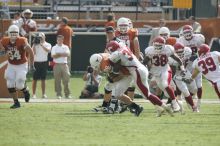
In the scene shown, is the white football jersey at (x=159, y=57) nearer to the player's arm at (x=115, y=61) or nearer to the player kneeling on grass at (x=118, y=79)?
the player kneeling on grass at (x=118, y=79)

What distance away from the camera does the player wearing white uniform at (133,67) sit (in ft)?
57.6

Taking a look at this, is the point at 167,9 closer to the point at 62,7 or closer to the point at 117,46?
the point at 62,7

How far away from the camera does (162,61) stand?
18.8 metres

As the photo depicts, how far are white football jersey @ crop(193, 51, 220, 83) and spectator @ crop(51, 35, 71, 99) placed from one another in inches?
248

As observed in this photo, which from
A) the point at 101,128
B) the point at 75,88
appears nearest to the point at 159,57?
the point at 101,128

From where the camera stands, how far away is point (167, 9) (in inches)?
1287

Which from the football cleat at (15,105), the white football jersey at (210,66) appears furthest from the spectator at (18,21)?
the white football jersey at (210,66)

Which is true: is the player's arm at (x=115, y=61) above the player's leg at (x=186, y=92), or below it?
above

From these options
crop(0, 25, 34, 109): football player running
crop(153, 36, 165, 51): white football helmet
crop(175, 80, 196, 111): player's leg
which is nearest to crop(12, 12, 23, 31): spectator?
crop(0, 25, 34, 109): football player running

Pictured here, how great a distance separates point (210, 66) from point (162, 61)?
1.13 meters

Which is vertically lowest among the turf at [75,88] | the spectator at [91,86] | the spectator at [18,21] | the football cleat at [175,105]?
the turf at [75,88]

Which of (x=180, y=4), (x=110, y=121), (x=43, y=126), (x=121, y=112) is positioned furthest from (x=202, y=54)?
(x=180, y=4)

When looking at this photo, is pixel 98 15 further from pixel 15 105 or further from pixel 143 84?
pixel 143 84

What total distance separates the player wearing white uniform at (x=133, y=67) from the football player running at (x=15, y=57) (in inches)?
119
